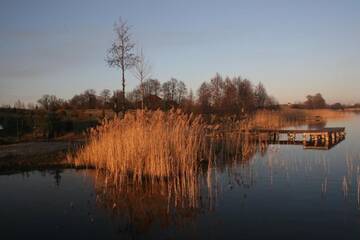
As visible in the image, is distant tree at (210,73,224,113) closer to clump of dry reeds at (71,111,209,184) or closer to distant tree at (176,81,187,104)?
distant tree at (176,81,187,104)

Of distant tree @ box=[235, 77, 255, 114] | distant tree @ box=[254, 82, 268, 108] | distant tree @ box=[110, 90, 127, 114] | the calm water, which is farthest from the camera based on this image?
distant tree @ box=[254, 82, 268, 108]

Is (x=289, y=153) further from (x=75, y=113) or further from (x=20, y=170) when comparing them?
(x=75, y=113)

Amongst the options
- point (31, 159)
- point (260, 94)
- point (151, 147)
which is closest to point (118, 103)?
point (31, 159)

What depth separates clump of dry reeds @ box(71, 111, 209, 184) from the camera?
33.2 ft

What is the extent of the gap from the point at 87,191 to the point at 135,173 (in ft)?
4.38

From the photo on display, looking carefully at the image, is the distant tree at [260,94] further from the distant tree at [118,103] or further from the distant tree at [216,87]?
the distant tree at [118,103]

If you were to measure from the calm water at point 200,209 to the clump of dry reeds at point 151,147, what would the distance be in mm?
776

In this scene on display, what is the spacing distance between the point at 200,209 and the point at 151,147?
3.06 m

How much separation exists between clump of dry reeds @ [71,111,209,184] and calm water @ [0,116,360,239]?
2.55 ft

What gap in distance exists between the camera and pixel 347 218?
7.02 m

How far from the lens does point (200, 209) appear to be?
7.62m

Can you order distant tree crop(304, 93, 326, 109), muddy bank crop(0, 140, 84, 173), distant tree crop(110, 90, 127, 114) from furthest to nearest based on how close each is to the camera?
distant tree crop(304, 93, 326, 109) < distant tree crop(110, 90, 127, 114) < muddy bank crop(0, 140, 84, 173)

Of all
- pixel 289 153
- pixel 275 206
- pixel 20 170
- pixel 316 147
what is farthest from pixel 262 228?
pixel 316 147

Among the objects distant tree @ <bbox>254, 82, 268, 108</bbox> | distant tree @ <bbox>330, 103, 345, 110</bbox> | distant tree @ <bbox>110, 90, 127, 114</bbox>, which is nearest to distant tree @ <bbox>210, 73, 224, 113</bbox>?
distant tree @ <bbox>254, 82, 268, 108</bbox>
